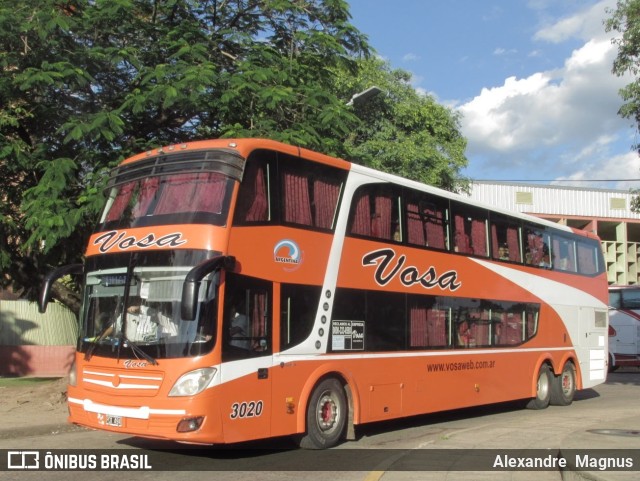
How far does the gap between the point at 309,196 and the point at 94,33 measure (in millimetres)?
6513

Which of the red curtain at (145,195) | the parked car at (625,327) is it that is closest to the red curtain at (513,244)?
the red curtain at (145,195)

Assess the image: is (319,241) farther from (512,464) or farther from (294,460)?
(512,464)

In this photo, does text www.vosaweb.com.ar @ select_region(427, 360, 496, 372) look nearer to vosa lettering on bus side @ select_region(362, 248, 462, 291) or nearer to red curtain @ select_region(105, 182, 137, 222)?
vosa lettering on bus side @ select_region(362, 248, 462, 291)

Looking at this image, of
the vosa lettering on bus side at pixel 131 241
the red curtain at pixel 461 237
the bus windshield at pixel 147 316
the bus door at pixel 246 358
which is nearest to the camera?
the bus windshield at pixel 147 316

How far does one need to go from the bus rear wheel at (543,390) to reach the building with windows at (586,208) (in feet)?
89.1

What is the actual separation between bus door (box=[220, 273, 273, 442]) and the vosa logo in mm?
420

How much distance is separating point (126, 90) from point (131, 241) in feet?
19.0

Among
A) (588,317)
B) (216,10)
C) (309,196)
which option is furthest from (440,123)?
(309,196)

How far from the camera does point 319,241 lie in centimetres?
1011

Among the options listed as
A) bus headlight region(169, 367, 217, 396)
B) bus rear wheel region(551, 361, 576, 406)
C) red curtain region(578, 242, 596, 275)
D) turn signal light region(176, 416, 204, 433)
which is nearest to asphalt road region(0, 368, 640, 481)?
turn signal light region(176, 416, 204, 433)

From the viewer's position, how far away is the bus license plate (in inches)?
333

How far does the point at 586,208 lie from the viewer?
4375cm

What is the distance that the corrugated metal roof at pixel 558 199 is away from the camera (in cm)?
4309

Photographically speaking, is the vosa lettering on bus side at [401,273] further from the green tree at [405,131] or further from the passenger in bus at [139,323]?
the green tree at [405,131]
